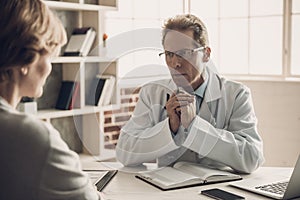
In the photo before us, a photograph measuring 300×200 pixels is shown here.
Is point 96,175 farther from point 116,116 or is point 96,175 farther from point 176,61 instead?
point 116,116

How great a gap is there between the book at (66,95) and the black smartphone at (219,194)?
1.92 m

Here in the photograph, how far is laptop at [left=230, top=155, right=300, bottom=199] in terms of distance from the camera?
1447mm

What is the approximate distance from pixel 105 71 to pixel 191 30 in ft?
5.10

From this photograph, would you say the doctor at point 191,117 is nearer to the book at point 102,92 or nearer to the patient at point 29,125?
the patient at point 29,125

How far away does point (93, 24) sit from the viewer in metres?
3.42

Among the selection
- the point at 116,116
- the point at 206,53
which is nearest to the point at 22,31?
the point at 206,53

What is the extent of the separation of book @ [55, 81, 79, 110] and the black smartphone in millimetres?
1917

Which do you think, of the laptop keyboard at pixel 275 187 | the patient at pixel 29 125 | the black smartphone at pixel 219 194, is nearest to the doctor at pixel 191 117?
the laptop keyboard at pixel 275 187

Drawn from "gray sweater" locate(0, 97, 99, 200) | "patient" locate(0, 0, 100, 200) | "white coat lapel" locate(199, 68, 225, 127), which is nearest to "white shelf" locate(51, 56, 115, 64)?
"white coat lapel" locate(199, 68, 225, 127)

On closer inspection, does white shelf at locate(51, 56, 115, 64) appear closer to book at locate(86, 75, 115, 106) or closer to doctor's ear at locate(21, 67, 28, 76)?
book at locate(86, 75, 115, 106)

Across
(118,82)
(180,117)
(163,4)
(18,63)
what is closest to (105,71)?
(118,82)

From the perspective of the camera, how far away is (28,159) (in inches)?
35.9

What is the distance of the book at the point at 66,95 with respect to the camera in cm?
329

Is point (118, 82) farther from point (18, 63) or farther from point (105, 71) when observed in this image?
point (18, 63)
